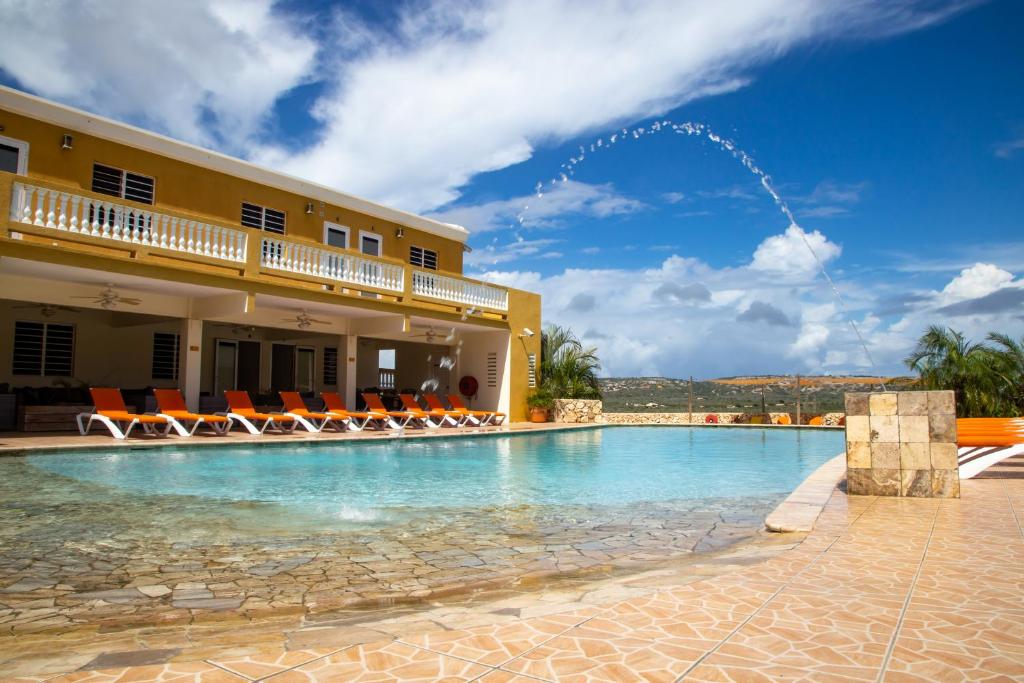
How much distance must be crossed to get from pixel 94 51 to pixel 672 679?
1903 centimetres

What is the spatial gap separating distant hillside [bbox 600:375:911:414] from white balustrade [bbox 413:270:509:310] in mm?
6351

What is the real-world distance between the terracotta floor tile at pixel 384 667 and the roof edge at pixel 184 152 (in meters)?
14.6

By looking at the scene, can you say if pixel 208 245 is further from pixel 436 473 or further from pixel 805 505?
pixel 805 505

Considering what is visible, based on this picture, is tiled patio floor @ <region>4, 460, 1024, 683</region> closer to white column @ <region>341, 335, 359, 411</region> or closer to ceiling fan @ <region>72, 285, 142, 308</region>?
ceiling fan @ <region>72, 285, 142, 308</region>

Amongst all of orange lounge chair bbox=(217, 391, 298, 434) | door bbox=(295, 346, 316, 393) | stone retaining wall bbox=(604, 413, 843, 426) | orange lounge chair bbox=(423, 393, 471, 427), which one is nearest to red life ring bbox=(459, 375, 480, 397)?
orange lounge chair bbox=(423, 393, 471, 427)

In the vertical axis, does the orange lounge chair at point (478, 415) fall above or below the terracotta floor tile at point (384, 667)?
above

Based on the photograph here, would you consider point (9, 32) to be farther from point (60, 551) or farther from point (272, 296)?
point (60, 551)

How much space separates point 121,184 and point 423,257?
9.33m

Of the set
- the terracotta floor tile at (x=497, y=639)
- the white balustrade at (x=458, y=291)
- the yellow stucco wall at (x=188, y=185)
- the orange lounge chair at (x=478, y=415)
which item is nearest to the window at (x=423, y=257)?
the yellow stucco wall at (x=188, y=185)

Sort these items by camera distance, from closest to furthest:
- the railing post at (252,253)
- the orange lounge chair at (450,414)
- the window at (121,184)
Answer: the window at (121,184) → the railing post at (252,253) → the orange lounge chair at (450,414)

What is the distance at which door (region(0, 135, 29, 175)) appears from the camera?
1279 cm

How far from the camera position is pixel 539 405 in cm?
2198

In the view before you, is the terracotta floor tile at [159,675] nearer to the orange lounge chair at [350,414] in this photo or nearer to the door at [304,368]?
the orange lounge chair at [350,414]

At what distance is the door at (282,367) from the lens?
21312 millimetres
